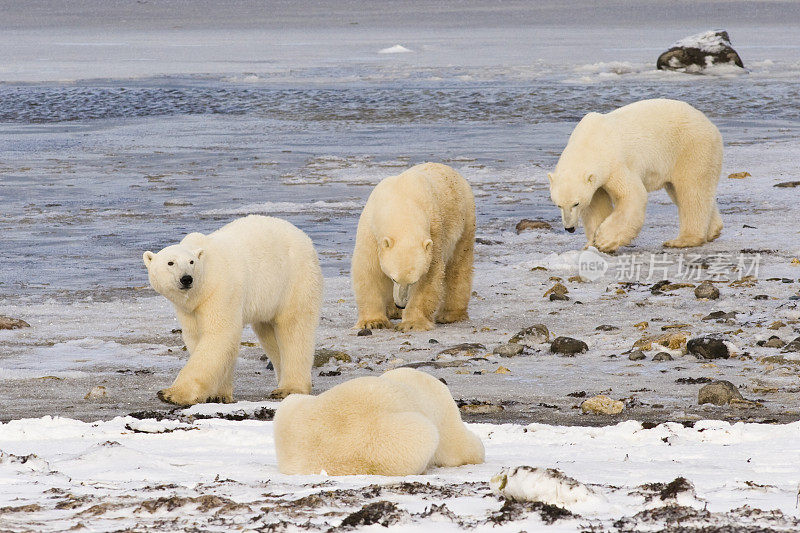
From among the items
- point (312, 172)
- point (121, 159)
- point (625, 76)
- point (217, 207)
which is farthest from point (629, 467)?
point (625, 76)

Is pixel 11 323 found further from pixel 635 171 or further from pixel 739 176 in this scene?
pixel 739 176

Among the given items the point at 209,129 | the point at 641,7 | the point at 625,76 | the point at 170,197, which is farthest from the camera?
the point at 641,7

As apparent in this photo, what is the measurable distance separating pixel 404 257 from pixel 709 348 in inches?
83.0

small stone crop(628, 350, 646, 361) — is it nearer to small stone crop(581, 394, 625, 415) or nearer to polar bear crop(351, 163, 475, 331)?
small stone crop(581, 394, 625, 415)

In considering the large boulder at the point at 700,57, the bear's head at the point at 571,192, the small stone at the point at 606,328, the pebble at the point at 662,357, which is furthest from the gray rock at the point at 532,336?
the large boulder at the point at 700,57

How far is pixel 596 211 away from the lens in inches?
413

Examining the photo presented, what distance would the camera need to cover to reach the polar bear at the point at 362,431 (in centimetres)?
355

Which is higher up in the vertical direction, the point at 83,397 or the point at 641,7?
the point at 641,7

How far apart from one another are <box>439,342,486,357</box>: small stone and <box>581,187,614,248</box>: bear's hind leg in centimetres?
381

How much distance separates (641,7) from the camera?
111m

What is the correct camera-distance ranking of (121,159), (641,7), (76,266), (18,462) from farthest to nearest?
(641,7) → (121,159) → (76,266) → (18,462)

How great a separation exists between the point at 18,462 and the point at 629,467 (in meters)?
1.94

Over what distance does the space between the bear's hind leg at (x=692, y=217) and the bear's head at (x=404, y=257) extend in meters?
3.65

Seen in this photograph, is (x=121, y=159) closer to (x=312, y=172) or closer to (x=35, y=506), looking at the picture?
(x=312, y=172)
